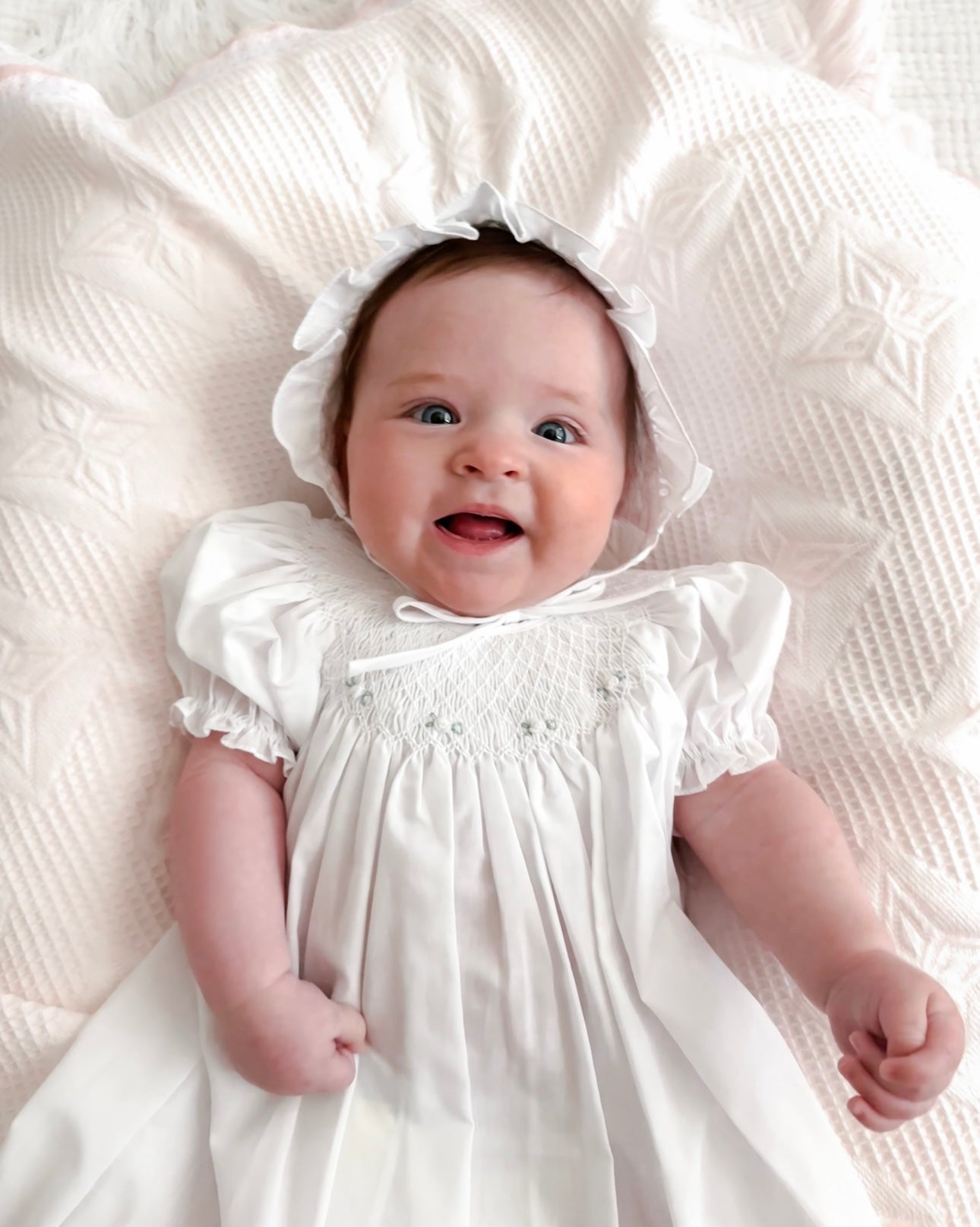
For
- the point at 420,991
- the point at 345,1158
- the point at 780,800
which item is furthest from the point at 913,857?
the point at 345,1158

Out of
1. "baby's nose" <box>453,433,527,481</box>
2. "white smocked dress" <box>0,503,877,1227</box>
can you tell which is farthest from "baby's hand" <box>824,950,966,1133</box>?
"baby's nose" <box>453,433,527,481</box>

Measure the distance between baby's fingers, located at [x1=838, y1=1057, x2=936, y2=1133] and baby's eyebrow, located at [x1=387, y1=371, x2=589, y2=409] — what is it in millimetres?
616

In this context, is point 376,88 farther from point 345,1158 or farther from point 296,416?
point 345,1158

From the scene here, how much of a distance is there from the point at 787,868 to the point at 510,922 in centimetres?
24

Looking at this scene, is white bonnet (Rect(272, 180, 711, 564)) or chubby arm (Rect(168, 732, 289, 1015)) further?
white bonnet (Rect(272, 180, 711, 564))

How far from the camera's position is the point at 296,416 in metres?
1.19

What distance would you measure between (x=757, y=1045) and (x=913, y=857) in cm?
23

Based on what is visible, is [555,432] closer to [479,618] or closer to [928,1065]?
[479,618]

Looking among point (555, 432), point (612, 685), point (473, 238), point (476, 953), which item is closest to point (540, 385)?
point (555, 432)

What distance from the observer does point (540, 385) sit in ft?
3.53

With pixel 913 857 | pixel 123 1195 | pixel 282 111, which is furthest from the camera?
pixel 282 111

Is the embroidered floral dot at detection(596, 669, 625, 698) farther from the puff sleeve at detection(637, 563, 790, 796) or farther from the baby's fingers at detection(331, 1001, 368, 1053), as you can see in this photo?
the baby's fingers at detection(331, 1001, 368, 1053)

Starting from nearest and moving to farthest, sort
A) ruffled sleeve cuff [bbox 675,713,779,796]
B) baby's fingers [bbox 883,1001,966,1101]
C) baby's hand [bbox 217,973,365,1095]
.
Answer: baby's fingers [bbox 883,1001,966,1101]
baby's hand [bbox 217,973,365,1095]
ruffled sleeve cuff [bbox 675,713,779,796]

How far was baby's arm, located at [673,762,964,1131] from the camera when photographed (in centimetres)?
83
